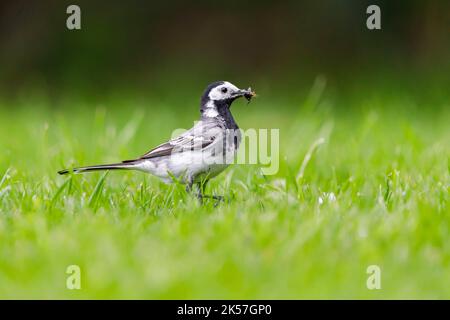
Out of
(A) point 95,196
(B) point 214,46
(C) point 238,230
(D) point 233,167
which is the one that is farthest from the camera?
(B) point 214,46

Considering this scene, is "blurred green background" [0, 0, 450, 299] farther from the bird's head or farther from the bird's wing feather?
the bird's head

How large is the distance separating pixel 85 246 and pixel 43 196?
1277 millimetres

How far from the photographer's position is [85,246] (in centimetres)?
359

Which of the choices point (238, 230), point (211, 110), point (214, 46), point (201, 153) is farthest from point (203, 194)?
point (214, 46)

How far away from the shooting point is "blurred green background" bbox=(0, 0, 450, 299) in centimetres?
343

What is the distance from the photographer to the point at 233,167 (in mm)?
6230

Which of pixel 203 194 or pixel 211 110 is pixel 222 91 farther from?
pixel 203 194

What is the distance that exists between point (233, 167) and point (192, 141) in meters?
1.20

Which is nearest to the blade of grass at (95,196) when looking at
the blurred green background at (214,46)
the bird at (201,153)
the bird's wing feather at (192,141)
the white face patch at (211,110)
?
the bird at (201,153)

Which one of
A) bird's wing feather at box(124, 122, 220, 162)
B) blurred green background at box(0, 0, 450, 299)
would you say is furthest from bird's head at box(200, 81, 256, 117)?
blurred green background at box(0, 0, 450, 299)

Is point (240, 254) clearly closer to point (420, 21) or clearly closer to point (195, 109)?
point (195, 109)

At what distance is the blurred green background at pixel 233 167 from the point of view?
343 cm

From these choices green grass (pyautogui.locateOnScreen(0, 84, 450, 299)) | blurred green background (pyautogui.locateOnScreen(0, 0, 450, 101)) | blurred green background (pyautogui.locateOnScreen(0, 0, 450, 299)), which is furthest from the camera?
blurred green background (pyautogui.locateOnScreen(0, 0, 450, 101))

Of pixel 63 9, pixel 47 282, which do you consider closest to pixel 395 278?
pixel 47 282
